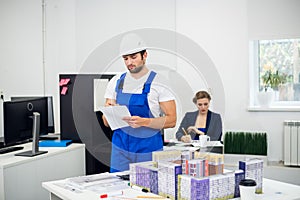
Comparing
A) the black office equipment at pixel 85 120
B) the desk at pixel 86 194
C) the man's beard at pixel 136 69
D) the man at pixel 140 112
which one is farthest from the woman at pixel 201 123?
the desk at pixel 86 194

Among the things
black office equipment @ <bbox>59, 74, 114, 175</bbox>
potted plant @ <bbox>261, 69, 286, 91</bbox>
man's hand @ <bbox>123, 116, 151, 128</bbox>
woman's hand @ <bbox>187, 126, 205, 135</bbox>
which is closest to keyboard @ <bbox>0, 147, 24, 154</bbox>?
black office equipment @ <bbox>59, 74, 114, 175</bbox>

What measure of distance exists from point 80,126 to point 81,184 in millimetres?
1703

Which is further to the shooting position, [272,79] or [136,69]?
[272,79]

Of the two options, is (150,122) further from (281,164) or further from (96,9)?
(96,9)

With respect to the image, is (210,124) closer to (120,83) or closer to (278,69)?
(278,69)

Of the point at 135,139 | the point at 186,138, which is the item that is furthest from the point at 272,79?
the point at 135,139

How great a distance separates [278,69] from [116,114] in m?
2.29

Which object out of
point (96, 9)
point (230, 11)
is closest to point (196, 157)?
point (230, 11)

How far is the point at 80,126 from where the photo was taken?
3.80 metres

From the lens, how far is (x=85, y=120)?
3.79 meters

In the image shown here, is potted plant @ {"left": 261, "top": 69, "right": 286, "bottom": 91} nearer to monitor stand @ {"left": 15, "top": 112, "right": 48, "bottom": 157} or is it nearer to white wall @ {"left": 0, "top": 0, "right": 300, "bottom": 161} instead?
white wall @ {"left": 0, "top": 0, "right": 300, "bottom": 161}

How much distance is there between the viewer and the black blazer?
13.1 feet

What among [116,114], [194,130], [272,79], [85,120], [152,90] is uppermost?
[272,79]

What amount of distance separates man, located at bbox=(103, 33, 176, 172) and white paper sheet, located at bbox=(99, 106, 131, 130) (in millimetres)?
40
